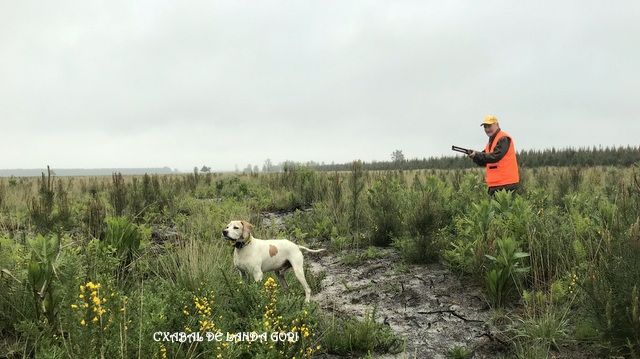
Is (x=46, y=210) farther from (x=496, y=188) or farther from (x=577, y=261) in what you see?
(x=496, y=188)

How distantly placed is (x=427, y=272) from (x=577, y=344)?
2276 millimetres

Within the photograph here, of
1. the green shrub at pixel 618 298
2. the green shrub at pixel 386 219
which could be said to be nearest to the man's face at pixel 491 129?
the green shrub at pixel 386 219

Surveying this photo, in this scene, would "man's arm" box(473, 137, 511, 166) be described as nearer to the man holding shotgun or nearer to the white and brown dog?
the man holding shotgun

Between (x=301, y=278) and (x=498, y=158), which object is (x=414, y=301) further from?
(x=498, y=158)

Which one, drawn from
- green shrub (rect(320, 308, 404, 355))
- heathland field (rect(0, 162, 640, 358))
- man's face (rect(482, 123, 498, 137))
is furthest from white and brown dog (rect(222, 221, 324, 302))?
man's face (rect(482, 123, 498, 137))

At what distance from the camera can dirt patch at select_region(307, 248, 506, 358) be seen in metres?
3.82

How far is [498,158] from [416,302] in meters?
4.14

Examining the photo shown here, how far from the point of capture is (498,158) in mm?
7801

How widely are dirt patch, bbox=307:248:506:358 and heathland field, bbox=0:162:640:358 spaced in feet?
0.06

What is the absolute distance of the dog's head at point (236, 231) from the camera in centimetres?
429

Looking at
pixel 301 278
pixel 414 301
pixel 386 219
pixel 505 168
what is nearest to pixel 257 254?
pixel 301 278

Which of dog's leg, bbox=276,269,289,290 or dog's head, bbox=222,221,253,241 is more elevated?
dog's head, bbox=222,221,253,241

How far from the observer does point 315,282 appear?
210 inches

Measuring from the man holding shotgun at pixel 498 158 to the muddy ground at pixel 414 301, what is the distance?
108 inches
